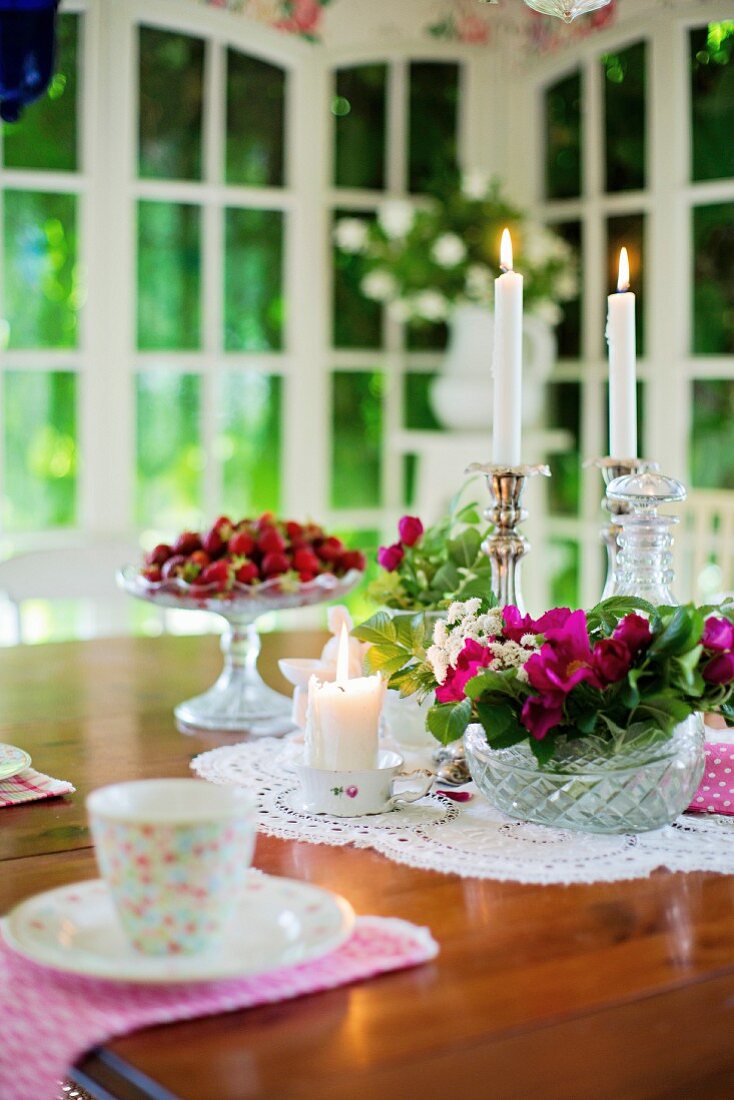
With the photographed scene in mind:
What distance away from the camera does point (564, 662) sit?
1.05 metres

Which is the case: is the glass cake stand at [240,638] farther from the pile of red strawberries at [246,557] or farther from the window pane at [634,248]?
the window pane at [634,248]

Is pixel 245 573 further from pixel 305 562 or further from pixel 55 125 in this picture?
pixel 55 125

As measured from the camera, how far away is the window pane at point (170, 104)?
3475mm

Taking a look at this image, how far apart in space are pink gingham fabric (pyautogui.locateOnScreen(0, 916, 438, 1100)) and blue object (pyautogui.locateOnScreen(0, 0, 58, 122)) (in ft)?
4.12

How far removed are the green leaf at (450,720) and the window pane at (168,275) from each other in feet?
8.63

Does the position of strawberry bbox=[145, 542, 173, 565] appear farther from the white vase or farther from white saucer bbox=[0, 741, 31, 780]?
the white vase

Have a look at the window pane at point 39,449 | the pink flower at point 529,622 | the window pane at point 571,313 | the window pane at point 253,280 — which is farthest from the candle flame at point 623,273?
the window pane at point 571,313

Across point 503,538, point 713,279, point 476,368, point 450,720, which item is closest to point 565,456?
point 476,368

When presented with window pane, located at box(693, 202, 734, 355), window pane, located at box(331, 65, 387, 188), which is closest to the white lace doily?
window pane, located at box(693, 202, 734, 355)

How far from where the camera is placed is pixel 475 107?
12.9 feet

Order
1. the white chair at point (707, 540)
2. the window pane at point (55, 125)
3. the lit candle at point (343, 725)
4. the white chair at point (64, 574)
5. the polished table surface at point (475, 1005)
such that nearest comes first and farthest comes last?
the polished table surface at point (475, 1005)
the lit candle at point (343, 725)
the white chair at point (64, 574)
the white chair at point (707, 540)
the window pane at point (55, 125)

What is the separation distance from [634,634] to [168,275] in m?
2.75

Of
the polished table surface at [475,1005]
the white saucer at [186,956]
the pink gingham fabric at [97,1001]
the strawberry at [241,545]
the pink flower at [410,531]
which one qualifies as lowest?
the polished table surface at [475,1005]

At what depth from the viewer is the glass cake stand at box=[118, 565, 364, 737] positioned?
1.51 meters
